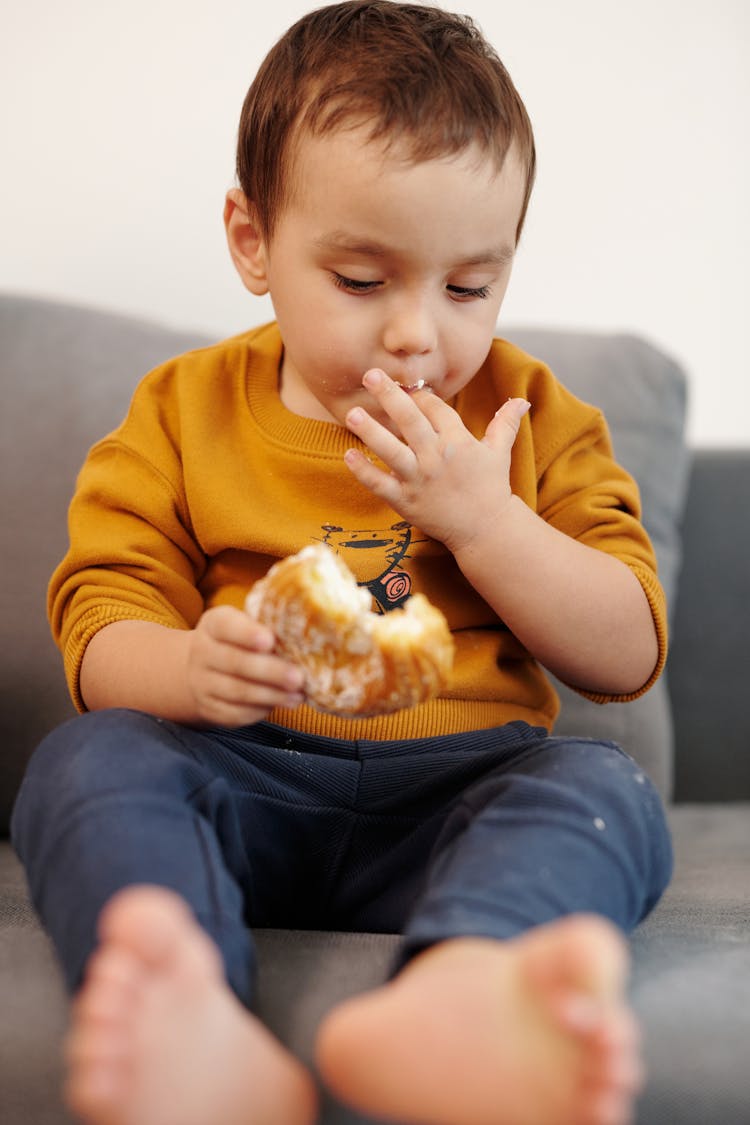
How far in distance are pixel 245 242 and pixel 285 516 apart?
25 cm

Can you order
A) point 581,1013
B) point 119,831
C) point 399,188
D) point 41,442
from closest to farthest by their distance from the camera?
point 581,1013, point 119,831, point 399,188, point 41,442

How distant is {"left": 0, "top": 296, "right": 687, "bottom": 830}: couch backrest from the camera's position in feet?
3.88

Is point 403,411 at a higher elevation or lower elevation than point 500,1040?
higher

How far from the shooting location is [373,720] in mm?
922

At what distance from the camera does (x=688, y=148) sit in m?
1.67

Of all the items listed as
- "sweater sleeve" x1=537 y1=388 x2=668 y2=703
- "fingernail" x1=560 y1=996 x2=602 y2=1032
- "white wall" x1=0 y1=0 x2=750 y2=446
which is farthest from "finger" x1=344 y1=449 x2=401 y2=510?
"white wall" x1=0 y1=0 x2=750 y2=446

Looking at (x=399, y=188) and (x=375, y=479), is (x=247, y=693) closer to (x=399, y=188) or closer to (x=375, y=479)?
(x=375, y=479)

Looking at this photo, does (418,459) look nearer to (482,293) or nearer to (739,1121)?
(482,293)

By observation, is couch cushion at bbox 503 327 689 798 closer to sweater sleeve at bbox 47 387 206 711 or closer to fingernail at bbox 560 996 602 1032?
sweater sleeve at bbox 47 387 206 711

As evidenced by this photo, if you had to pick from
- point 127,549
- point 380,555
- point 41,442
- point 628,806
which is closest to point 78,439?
point 41,442

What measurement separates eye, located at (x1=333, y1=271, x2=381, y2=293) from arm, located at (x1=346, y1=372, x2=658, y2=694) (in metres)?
0.07

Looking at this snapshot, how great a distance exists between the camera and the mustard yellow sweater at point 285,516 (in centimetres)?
95

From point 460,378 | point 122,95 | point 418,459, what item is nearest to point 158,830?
point 418,459

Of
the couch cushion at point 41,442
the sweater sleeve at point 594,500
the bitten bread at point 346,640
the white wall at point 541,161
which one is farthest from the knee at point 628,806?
the white wall at point 541,161
